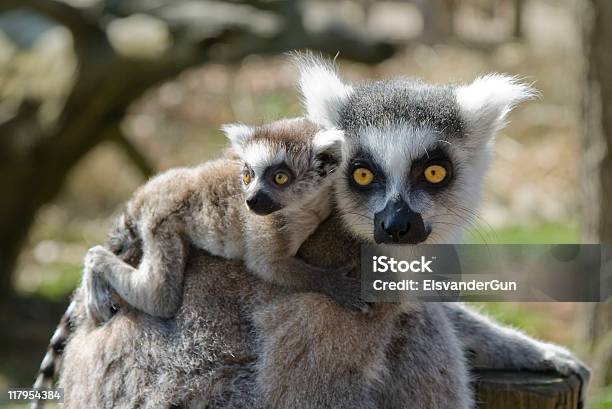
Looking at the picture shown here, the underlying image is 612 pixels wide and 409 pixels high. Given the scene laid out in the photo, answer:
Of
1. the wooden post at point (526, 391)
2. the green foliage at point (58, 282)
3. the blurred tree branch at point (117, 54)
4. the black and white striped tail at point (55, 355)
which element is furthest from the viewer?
the green foliage at point (58, 282)

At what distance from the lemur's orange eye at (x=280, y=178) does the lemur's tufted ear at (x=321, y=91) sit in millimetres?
320

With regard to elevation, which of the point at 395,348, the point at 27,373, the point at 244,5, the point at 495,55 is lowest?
the point at 395,348

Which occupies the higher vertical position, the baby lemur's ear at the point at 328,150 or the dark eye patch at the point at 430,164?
the baby lemur's ear at the point at 328,150

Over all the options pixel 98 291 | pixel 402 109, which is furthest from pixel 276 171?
pixel 98 291

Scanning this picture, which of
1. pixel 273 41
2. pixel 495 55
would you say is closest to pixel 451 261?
pixel 273 41

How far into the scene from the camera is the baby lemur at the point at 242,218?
3.99 m

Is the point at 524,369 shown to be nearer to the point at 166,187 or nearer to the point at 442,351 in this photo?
the point at 442,351

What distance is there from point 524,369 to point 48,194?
8087 mm

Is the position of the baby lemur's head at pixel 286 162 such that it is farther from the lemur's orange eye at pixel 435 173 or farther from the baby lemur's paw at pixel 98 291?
the baby lemur's paw at pixel 98 291

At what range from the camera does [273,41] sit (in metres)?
9.88

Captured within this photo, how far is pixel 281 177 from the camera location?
4176 millimetres

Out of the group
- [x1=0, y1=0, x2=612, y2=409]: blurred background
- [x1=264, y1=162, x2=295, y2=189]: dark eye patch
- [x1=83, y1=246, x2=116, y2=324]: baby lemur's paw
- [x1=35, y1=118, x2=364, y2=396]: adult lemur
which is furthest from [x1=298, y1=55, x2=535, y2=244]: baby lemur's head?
[x1=83, y1=246, x2=116, y2=324]: baby lemur's paw

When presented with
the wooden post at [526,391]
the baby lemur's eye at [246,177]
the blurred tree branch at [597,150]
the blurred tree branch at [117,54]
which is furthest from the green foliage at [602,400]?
the blurred tree branch at [117,54]

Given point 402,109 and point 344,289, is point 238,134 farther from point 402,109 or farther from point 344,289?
point 344,289
